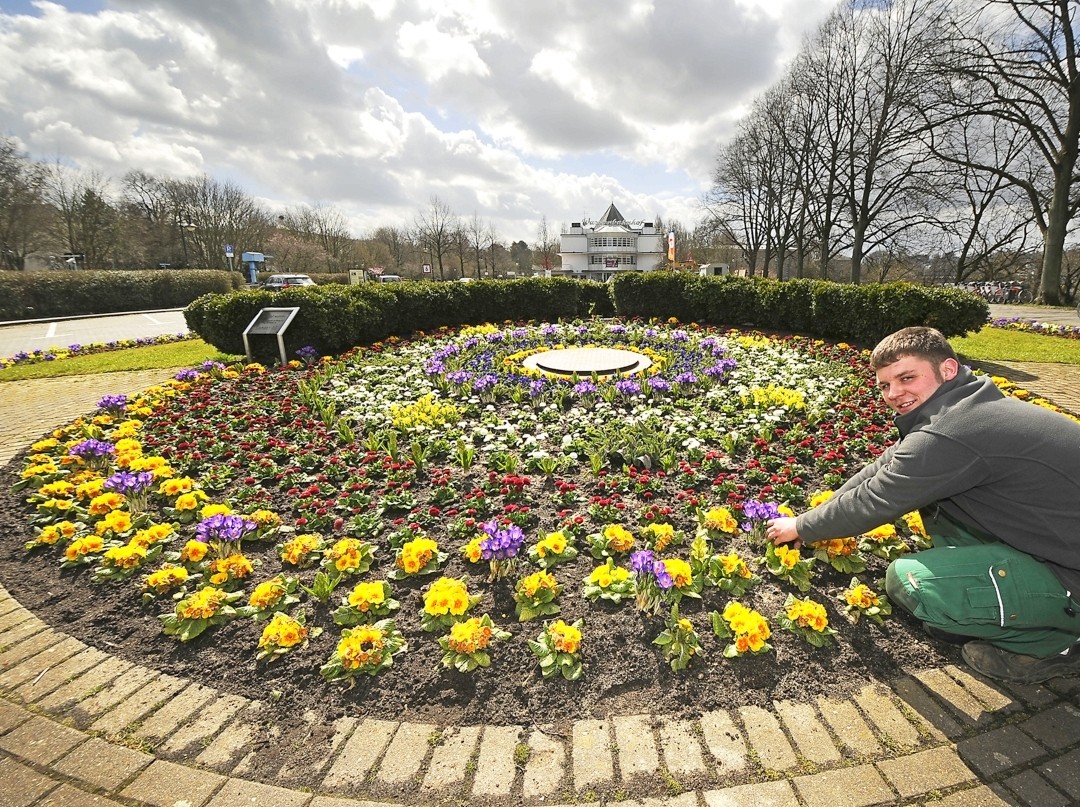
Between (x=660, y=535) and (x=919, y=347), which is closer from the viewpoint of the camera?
(x=919, y=347)

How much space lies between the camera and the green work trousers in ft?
7.13

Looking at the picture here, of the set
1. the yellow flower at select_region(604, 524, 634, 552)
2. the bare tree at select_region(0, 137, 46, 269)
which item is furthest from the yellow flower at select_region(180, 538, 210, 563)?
the bare tree at select_region(0, 137, 46, 269)

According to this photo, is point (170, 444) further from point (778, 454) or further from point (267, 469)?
point (778, 454)

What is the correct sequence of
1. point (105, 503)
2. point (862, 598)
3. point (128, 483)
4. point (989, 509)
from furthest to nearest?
point (128, 483) → point (105, 503) → point (862, 598) → point (989, 509)

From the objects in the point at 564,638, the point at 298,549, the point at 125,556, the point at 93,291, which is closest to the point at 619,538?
the point at 564,638

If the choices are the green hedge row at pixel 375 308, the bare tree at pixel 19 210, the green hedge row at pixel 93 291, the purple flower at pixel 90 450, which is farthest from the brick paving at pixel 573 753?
the bare tree at pixel 19 210

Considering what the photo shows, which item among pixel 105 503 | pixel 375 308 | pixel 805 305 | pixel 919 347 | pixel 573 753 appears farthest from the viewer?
pixel 805 305

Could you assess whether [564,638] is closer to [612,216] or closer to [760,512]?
[760,512]

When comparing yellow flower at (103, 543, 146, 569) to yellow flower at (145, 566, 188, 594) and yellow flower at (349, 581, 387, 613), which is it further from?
yellow flower at (349, 581, 387, 613)

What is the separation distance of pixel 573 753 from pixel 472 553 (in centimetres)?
125

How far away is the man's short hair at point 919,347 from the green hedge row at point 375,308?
28.5 feet

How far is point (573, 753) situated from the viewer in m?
2.01

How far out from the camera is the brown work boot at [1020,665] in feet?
7.25

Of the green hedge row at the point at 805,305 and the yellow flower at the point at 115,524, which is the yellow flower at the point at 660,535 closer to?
the yellow flower at the point at 115,524
